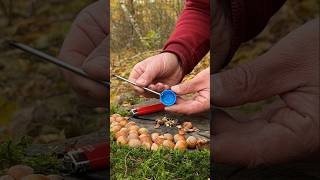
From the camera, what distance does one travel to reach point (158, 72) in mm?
2143

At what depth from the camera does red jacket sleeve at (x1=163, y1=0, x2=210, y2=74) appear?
84.7 inches

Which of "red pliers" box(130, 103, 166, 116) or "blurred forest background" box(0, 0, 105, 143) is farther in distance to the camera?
"blurred forest background" box(0, 0, 105, 143)

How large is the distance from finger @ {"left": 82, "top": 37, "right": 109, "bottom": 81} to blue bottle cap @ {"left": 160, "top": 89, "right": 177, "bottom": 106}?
259mm

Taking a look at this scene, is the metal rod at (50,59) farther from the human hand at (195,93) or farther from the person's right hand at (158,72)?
the human hand at (195,93)

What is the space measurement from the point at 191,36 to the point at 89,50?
45cm

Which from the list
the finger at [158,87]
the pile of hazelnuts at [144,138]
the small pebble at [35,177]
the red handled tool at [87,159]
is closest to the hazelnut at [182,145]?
the pile of hazelnuts at [144,138]

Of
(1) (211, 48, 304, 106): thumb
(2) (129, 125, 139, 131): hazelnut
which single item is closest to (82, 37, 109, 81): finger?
(2) (129, 125, 139, 131): hazelnut

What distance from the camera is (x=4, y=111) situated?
2324 mm

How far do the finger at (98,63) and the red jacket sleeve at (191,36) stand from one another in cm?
27

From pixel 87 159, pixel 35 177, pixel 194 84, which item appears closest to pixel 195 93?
pixel 194 84

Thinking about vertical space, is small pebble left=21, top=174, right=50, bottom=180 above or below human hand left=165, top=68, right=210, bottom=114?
below

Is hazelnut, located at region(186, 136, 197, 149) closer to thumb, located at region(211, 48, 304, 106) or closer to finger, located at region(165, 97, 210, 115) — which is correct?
finger, located at region(165, 97, 210, 115)

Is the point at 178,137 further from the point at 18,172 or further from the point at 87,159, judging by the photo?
the point at 18,172

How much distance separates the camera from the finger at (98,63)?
223 centimetres
